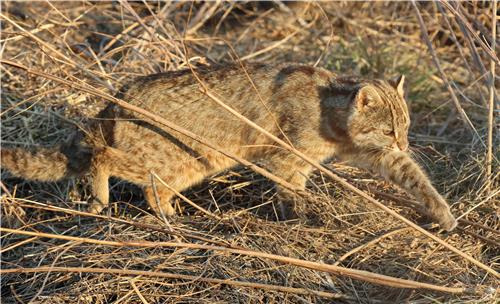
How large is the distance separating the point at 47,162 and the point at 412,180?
8.25ft

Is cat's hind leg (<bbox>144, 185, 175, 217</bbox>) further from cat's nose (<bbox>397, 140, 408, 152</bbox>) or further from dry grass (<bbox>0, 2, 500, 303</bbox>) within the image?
cat's nose (<bbox>397, 140, 408, 152</bbox>)

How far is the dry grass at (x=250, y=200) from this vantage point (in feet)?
12.8

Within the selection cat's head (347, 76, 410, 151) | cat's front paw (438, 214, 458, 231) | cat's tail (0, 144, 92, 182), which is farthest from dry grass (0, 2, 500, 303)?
cat's head (347, 76, 410, 151)

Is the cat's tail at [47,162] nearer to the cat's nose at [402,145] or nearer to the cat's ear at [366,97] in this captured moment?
the cat's ear at [366,97]

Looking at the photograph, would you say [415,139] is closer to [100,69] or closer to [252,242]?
[252,242]

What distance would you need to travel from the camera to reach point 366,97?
4.54 metres

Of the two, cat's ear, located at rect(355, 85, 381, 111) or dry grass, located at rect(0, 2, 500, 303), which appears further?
cat's ear, located at rect(355, 85, 381, 111)

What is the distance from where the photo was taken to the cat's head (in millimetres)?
4551

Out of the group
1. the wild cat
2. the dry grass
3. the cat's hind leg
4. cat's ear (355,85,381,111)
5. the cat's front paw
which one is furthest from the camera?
the cat's hind leg

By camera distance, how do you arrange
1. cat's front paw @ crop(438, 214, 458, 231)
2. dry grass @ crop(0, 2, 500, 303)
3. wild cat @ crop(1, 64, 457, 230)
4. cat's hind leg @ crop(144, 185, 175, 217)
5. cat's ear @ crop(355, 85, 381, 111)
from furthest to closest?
cat's hind leg @ crop(144, 185, 175, 217) → wild cat @ crop(1, 64, 457, 230) → cat's ear @ crop(355, 85, 381, 111) → cat's front paw @ crop(438, 214, 458, 231) → dry grass @ crop(0, 2, 500, 303)

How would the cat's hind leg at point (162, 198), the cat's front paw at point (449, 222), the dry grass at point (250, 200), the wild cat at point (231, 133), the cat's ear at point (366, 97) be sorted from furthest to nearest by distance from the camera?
the cat's hind leg at point (162, 198), the wild cat at point (231, 133), the cat's ear at point (366, 97), the cat's front paw at point (449, 222), the dry grass at point (250, 200)

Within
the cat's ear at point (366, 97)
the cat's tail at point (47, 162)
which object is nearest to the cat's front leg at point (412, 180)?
the cat's ear at point (366, 97)

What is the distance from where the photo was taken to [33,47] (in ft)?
20.5

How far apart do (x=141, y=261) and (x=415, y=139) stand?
8.97 feet
